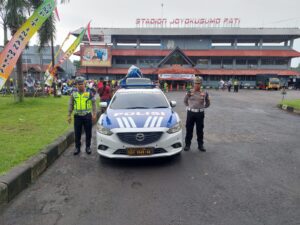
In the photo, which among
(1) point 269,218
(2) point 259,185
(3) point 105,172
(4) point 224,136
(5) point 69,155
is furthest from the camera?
(4) point 224,136

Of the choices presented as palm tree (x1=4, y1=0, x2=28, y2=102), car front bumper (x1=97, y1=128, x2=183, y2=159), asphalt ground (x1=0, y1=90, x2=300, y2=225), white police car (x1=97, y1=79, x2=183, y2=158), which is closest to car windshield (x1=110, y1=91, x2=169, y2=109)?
white police car (x1=97, y1=79, x2=183, y2=158)

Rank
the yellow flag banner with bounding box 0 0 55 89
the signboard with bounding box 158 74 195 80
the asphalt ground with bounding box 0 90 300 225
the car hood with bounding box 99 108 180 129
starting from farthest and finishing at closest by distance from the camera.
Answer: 1. the signboard with bounding box 158 74 195 80
2. the yellow flag banner with bounding box 0 0 55 89
3. the car hood with bounding box 99 108 180 129
4. the asphalt ground with bounding box 0 90 300 225

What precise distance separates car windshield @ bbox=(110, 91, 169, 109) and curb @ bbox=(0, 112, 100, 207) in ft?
5.60

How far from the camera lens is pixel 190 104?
5.63m

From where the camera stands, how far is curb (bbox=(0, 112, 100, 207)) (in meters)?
3.30

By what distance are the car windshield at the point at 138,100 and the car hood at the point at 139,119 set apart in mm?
390

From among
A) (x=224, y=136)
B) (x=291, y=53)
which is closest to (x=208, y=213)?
(x=224, y=136)

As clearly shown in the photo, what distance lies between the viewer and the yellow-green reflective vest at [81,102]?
209 inches

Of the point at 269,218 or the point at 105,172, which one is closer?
the point at 269,218

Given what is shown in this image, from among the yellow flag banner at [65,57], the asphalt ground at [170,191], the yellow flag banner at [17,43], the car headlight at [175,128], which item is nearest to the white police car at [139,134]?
the car headlight at [175,128]

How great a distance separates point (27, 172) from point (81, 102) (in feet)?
6.50

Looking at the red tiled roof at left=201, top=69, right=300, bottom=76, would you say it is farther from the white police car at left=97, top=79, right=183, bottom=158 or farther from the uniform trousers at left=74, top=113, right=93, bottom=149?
the white police car at left=97, top=79, right=183, bottom=158

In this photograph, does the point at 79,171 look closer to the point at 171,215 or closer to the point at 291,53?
the point at 171,215

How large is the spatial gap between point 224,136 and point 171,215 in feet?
15.5
